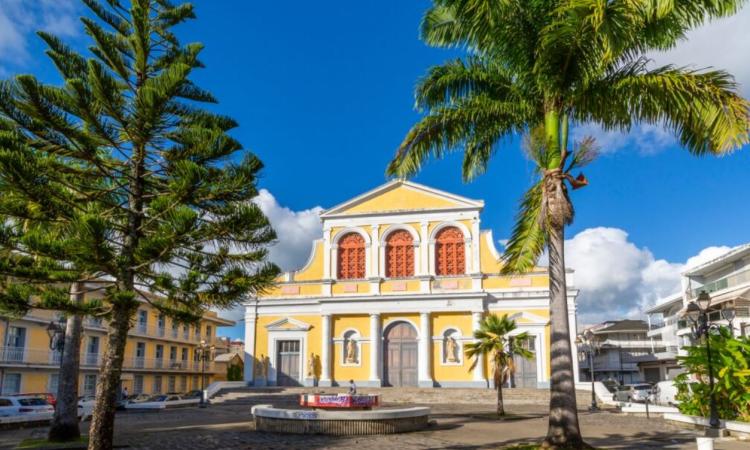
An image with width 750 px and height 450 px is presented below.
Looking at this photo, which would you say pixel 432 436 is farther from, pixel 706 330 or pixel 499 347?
pixel 499 347

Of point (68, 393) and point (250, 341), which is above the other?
point (250, 341)

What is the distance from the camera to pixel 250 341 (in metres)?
33.5

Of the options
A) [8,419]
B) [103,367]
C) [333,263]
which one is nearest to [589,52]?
[103,367]

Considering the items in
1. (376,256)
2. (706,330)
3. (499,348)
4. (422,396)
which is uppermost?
(376,256)

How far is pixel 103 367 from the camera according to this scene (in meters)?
8.80

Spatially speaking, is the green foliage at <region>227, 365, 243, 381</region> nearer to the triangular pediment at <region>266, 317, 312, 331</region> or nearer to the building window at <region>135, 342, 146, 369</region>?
the building window at <region>135, 342, 146, 369</region>

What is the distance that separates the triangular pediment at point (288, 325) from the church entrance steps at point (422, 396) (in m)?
3.78

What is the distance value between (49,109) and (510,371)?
1744cm

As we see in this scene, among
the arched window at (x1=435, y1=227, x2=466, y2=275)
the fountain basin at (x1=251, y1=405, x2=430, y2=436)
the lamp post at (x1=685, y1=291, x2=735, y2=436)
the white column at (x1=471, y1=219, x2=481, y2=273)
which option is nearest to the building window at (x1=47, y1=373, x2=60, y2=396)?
the arched window at (x1=435, y1=227, x2=466, y2=275)

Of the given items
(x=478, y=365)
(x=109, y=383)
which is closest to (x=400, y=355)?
(x=478, y=365)

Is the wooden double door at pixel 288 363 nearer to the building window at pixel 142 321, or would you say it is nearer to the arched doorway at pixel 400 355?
the arched doorway at pixel 400 355

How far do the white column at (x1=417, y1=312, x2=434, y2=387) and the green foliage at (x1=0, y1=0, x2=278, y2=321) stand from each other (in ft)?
72.5

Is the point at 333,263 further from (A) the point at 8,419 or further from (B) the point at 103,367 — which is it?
(B) the point at 103,367

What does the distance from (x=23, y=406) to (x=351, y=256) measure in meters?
17.7
